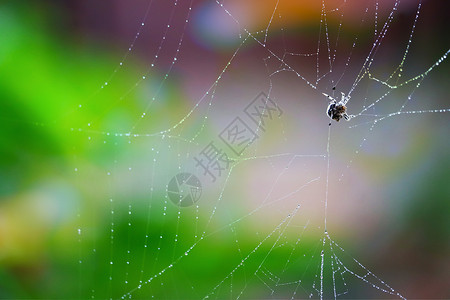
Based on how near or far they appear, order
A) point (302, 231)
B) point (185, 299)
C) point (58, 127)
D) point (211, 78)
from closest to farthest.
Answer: point (58, 127), point (185, 299), point (302, 231), point (211, 78)

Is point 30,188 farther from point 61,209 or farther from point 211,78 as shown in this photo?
point 211,78

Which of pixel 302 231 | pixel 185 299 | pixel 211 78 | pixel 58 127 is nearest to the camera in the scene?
pixel 58 127

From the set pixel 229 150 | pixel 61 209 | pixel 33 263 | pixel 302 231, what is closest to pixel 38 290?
pixel 33 263

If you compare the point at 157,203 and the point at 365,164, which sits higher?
the point at 365,164

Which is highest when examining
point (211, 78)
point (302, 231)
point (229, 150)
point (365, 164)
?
point (211, 78)
